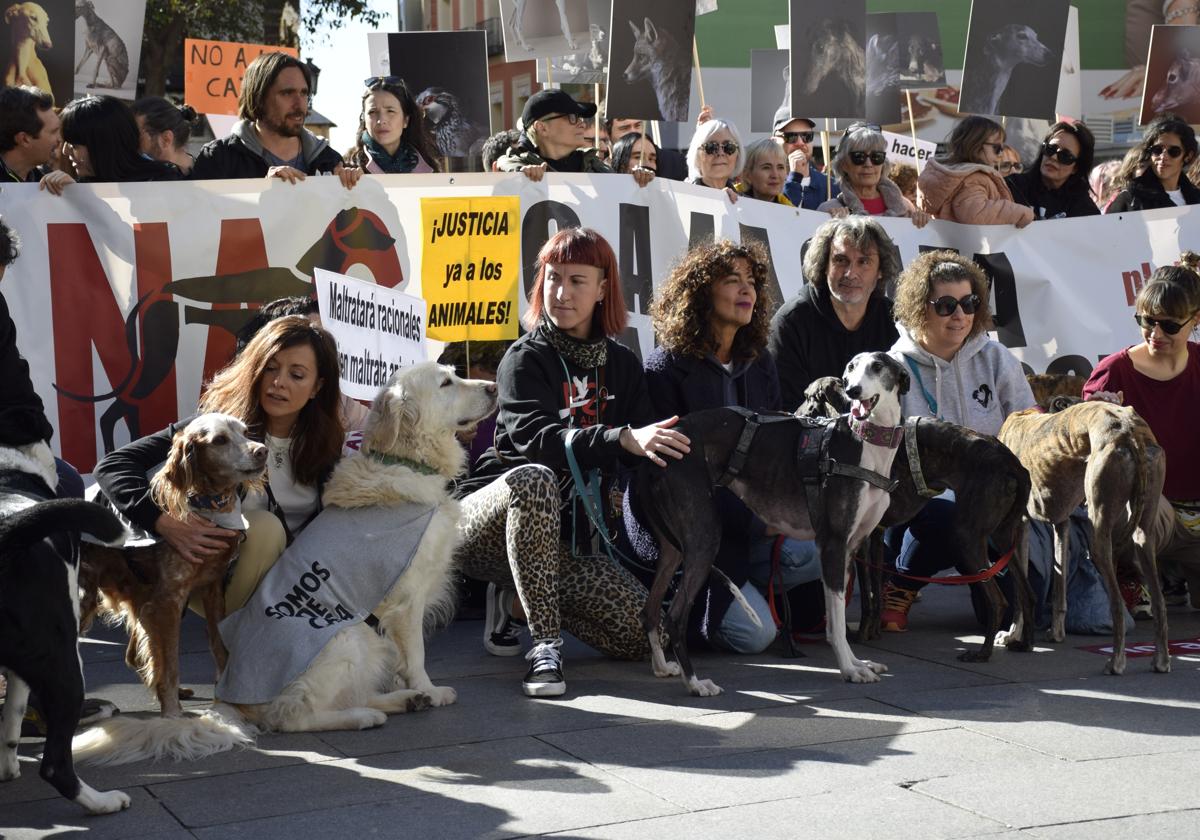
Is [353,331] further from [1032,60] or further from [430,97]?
[1032,60]

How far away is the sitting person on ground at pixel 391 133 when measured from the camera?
8086 millimetres

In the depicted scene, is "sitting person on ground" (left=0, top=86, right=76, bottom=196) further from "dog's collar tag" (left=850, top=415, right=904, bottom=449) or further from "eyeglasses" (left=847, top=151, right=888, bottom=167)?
"eyeglasses" (left=847, top=151, right=888, bottom=167)

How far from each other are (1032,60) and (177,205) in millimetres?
6381

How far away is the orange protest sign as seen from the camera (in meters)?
12.0

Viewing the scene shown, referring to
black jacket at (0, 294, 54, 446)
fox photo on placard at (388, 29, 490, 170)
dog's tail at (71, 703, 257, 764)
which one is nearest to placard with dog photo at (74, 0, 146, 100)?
fox photo on placard at (388, 29, 490, 170)

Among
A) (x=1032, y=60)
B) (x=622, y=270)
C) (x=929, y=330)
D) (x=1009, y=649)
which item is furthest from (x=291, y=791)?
(x=1032, y=60)

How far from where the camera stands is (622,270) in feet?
26.5

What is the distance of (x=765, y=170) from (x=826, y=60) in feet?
3.25

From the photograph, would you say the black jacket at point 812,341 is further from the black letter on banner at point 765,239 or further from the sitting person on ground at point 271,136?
the sitting person on ground at point 271,136

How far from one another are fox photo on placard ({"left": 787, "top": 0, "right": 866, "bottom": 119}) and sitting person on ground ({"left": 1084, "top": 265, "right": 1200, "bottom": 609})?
127 inches

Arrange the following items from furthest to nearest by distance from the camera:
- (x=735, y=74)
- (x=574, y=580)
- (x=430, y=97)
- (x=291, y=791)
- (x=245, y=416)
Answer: (x=735, y=74), (x=430, y=97), (x=574, y=580), (x=245, y=416), (x=291, y=791)

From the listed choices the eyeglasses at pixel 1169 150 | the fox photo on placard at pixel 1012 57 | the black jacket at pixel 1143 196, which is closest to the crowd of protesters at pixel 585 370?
the fox photo on placard at pixel 1012 57

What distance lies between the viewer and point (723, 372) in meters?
6.25

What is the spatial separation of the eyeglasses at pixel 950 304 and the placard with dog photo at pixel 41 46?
201 inches
